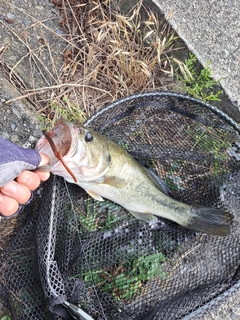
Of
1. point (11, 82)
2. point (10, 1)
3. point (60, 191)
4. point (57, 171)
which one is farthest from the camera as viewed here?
point (10, 1)

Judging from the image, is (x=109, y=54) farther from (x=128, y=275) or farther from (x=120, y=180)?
(x=128, y=275)

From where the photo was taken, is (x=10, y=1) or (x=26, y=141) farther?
(x=10, y=1)

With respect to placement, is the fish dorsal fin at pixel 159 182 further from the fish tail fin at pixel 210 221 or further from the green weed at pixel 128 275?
the green weed at pixel 128 275

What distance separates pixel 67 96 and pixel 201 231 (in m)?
1.61

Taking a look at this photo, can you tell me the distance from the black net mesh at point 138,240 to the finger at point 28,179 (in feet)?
0.95

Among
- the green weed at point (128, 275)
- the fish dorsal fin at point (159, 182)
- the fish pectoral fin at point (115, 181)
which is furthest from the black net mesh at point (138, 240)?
the fish pectoral fin at point (115, 181)

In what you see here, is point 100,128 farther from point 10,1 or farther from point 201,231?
point 10,1

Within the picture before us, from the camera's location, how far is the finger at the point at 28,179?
97.3 inches

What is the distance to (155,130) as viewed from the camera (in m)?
3.22

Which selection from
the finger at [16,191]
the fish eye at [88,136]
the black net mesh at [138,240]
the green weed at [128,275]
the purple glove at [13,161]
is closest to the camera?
the purple glove at [13,161]

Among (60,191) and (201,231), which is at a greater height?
(60,191)

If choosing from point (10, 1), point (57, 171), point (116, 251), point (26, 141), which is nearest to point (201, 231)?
point (116, 251)

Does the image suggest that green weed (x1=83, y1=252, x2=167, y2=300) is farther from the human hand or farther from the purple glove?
the purple glove

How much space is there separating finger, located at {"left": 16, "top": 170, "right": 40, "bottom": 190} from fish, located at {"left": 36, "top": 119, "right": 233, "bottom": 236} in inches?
4.1
